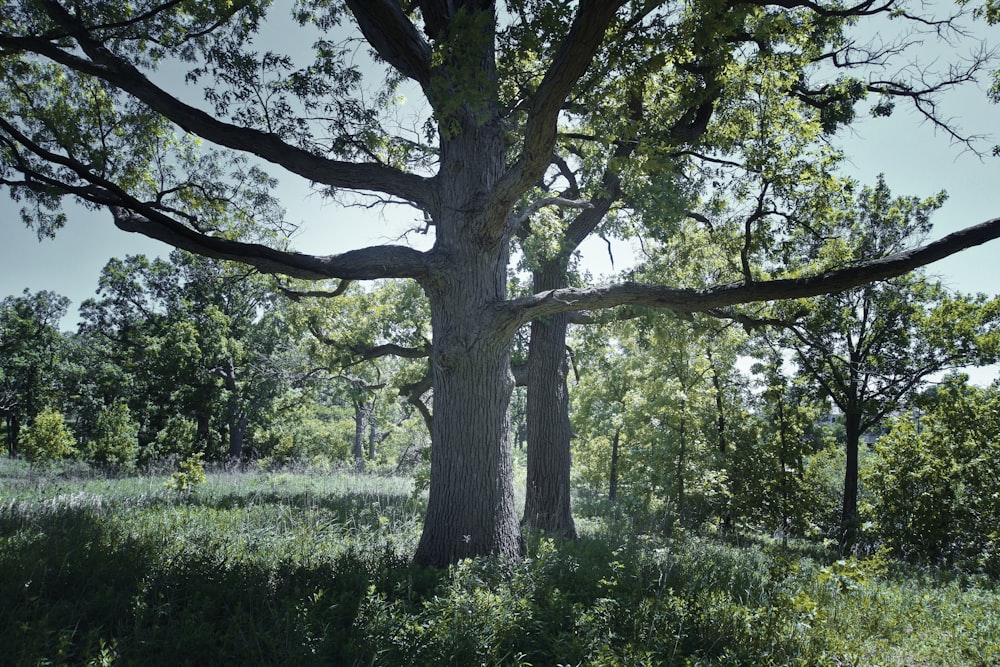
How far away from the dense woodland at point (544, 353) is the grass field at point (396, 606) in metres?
0.04

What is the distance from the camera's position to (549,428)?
31.9 feet

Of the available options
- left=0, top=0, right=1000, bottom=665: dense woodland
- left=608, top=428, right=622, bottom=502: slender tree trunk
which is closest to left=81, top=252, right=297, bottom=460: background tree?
left=0, top=0, right=1000, bottom=665: dense woodland

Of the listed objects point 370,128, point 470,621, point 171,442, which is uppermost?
point 370,128

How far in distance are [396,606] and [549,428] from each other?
6.01m

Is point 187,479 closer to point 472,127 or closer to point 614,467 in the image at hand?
point 472,127

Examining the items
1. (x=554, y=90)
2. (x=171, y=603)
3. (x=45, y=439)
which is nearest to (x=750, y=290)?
(x=554, y=90)

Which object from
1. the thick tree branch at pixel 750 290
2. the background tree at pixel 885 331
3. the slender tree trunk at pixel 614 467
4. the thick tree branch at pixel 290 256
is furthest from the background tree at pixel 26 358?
the background tree at pixel 885 331

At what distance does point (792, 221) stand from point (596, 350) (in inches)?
210

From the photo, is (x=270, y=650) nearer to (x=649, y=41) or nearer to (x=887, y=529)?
(x=649, y=41)

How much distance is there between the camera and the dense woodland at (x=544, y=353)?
3.92 metres

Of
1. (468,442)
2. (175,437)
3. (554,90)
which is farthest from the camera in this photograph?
(175,437)

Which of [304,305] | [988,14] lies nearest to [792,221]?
[988,14]

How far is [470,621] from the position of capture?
345 cm

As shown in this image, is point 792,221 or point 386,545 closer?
point 386,545
